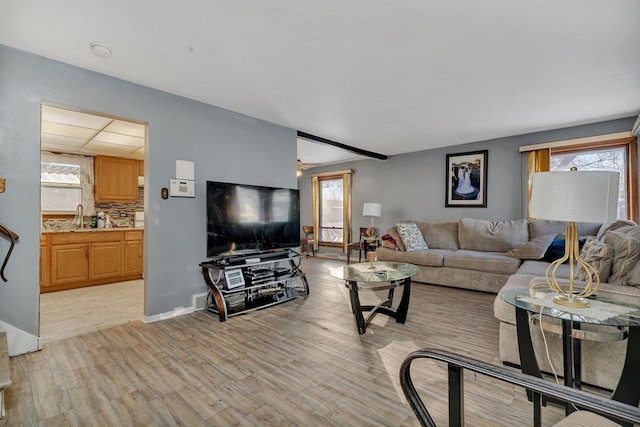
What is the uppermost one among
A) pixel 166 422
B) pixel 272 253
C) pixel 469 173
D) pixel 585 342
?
pixel 469 173

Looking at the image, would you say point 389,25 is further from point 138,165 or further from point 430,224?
point 138,165

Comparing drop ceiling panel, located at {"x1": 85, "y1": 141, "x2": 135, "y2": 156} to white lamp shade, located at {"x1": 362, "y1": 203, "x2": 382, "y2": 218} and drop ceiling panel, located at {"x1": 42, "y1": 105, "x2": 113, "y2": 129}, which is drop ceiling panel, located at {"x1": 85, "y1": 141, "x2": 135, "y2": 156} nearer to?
drop ceiling panel, located at {"x1": 42, "y1": 105, "x2": 113, "y2": 129}

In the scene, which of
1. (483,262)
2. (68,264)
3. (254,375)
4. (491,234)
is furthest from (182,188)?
(491,234)

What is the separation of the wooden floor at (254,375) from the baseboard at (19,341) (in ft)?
0.25

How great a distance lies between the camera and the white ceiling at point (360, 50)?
6.27 ft

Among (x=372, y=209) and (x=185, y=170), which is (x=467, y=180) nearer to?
(x=372, y=209)

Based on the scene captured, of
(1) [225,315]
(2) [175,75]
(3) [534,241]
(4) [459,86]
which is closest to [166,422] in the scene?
(1) [225,315]

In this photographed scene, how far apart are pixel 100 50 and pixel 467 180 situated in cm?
540

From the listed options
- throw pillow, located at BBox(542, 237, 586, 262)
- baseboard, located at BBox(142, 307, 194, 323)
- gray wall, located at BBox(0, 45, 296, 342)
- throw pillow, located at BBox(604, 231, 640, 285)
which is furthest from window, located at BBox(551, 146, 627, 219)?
baseboard, located at BBox(142, 307, 194, 323)

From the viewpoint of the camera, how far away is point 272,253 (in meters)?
3.88

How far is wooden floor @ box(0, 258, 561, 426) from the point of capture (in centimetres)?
165

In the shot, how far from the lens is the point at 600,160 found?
14.2 feet

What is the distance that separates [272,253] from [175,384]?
2040 mm

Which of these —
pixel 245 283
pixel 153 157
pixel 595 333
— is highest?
pixel 153 157
